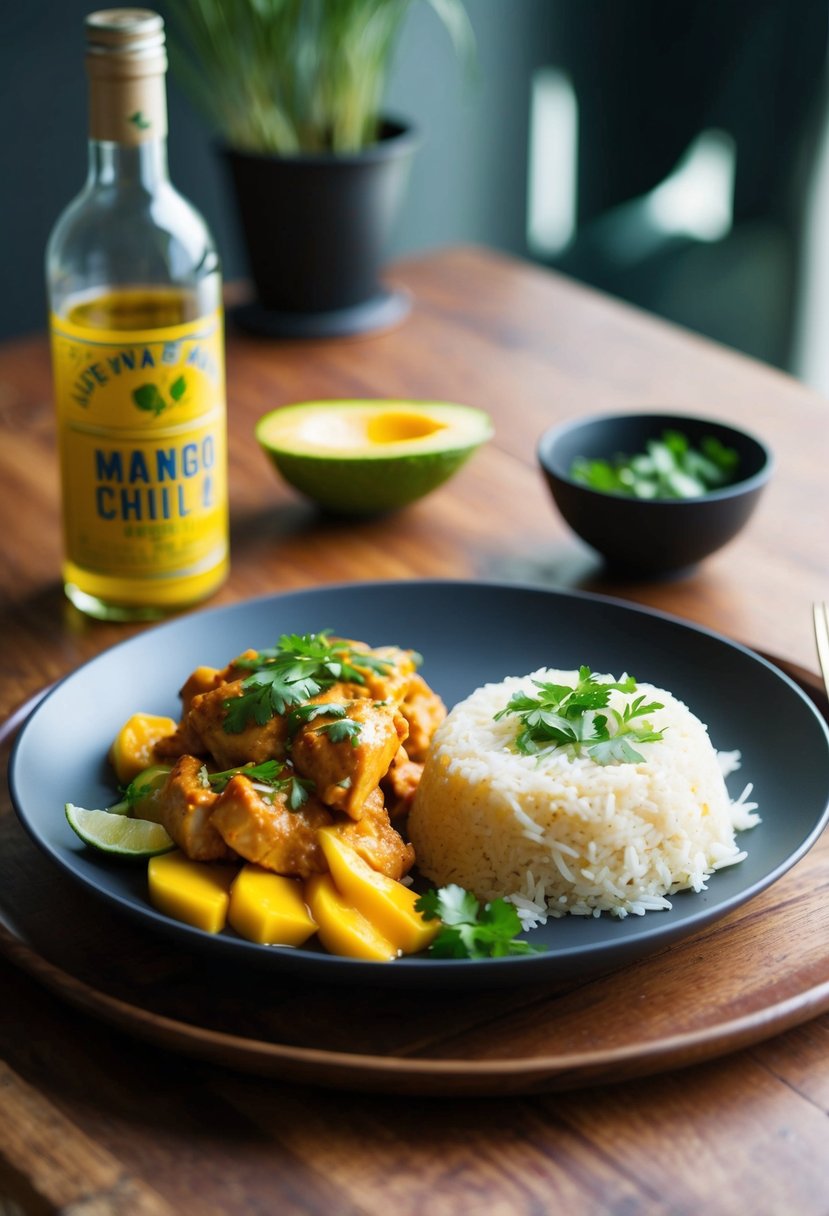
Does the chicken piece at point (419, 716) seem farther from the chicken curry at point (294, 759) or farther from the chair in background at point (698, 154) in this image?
the chair in background at point (698, 154)

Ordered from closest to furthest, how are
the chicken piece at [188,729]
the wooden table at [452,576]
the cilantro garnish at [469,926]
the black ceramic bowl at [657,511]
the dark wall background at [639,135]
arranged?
the wooden table at [452,576], the cilantro garnish at [469,926], the chicken piece at [188,729], the black ceramic bowl at [657,511], the dark wall background at [639,135]

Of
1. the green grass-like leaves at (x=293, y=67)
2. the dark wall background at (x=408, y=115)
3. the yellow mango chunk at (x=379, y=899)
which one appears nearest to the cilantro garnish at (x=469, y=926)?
the yellow mango chunk at (x=379, y=899)

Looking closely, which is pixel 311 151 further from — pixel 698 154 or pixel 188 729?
pixel 698 154

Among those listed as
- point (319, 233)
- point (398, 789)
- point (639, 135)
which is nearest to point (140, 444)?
point (398, 789)

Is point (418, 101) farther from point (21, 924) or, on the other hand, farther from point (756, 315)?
point (21, 924)

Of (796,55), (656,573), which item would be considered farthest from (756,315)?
(656,573)

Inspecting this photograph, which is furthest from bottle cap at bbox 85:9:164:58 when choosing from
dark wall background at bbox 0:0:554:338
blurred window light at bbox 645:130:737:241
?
blurred window light at bbox 645:130:737:241
